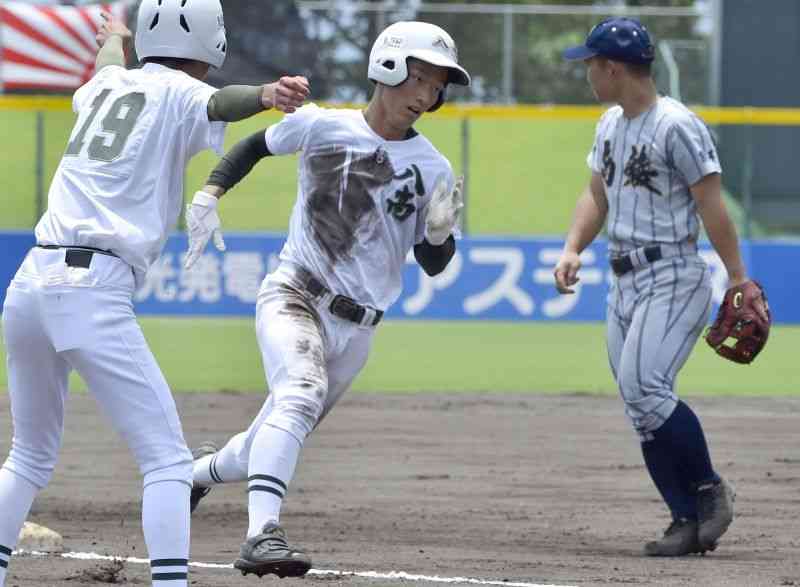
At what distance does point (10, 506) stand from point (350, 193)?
1.74 m

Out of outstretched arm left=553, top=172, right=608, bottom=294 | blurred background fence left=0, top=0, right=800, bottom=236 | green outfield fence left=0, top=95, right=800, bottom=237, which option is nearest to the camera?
outstretched arm left=553, top=172, right=608, bottom=294

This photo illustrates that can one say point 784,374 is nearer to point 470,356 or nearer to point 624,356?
point 470,356

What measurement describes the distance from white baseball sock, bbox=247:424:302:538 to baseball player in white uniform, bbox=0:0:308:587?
638 millimetres

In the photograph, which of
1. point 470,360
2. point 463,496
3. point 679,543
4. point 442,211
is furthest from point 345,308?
point 470,360

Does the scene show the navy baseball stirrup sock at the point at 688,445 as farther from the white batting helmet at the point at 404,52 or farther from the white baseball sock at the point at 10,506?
the white baseball sock at the point at 10,506

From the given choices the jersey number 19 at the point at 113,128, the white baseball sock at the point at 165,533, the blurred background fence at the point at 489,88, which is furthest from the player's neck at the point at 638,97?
the blurred background fence at the point at 489,88

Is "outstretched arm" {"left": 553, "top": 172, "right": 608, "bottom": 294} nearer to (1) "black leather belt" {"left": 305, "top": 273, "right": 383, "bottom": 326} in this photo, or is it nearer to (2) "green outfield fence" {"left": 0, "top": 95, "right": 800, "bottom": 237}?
(1) "black leather belt" {"left": 305, "top": 273, "right": 383, "bottom": 326}

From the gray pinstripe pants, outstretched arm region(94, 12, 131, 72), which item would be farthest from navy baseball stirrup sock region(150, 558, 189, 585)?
the gray pinstripe pants

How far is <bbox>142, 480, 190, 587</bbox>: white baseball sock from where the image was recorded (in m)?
4.91

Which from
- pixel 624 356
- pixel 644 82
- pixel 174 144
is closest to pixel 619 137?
pixel 644 82

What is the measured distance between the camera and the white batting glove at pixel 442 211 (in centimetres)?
616

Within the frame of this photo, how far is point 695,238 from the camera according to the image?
6.77m

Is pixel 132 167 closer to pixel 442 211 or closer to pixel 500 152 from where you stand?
pixel 442 211

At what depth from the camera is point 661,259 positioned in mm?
6695
